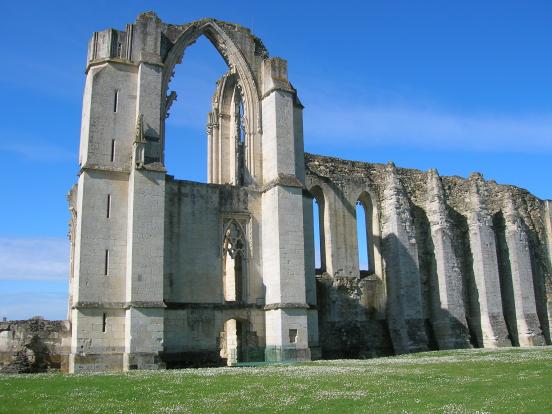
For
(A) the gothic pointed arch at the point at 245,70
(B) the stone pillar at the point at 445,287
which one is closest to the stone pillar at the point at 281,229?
(A) the gothic pointed arch at the point at 245,70

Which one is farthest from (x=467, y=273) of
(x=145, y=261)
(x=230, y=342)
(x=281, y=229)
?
(x=145, y=261)

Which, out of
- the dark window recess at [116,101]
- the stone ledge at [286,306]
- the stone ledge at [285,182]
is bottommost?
the stone ledge at [286,306]

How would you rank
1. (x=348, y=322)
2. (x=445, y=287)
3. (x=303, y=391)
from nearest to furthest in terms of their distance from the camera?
(x=303, y=391)
(x=348, y=322)
(x=445, y=287)

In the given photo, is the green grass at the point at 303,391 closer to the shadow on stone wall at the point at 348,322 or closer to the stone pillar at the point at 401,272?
the shadow on stone wall at the point at 348,322

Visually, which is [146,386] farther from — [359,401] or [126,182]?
[126,182]

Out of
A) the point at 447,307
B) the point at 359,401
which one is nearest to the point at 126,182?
the point at 359,401

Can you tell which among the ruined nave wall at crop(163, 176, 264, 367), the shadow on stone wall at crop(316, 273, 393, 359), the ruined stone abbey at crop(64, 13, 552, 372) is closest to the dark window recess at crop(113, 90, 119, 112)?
the ruined stone abbey at crop(64, 13, 552, 372)

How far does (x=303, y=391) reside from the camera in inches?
427

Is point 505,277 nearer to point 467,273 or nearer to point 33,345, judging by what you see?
point 467,273

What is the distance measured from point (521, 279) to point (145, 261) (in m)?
20.0

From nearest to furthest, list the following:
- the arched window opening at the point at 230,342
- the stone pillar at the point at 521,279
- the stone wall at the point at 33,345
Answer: the stone wall at the point at 33,345
the arched window opening at the point at 230,342
the stone pillar at the point at 521,279

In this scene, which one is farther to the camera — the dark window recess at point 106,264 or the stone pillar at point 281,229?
the stone pillar at point 281,229

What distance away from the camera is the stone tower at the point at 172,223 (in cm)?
1852

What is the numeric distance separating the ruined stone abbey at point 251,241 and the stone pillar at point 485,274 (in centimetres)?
7
